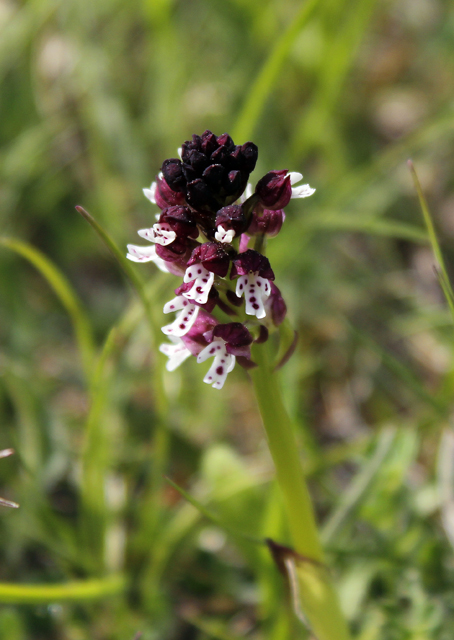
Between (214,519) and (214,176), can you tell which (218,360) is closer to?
(214,176)

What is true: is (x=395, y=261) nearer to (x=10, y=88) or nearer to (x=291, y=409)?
(x=291, y=409)

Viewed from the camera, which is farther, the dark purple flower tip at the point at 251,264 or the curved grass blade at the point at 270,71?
the curved grass blade at the point at 270,71

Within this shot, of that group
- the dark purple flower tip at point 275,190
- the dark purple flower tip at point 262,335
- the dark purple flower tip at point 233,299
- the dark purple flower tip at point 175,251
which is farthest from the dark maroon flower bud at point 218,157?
the dark purple flower tip at point 262,335

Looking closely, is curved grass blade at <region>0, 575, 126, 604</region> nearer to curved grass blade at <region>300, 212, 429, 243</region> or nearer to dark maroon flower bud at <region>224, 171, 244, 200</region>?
dark maroon flower bud at <region>224, 171, 244, 200</region>

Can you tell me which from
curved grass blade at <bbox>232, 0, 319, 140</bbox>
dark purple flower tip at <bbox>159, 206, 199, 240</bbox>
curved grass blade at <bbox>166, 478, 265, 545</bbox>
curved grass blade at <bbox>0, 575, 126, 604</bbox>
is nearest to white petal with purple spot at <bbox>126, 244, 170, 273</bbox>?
dark purple flower tip at <bbox>159, 206, 199, 240</bbox>

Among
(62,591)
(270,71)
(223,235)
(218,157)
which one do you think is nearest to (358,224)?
(270,71)

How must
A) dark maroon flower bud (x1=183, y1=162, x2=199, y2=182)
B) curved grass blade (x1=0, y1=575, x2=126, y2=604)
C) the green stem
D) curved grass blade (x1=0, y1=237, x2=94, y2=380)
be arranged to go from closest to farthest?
dark maroon flower bud (x1=183, y1=162, x2=199, y2=182), the green stem, curved grass blade (x1=0, y1=575, x2=126, y2=604), curved grass blade (x1=0, y1=237, x2=94, y2=380)

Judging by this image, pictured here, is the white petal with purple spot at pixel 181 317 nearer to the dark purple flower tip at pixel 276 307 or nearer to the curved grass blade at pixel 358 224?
the dark purple flower tip at pixel 276 307
